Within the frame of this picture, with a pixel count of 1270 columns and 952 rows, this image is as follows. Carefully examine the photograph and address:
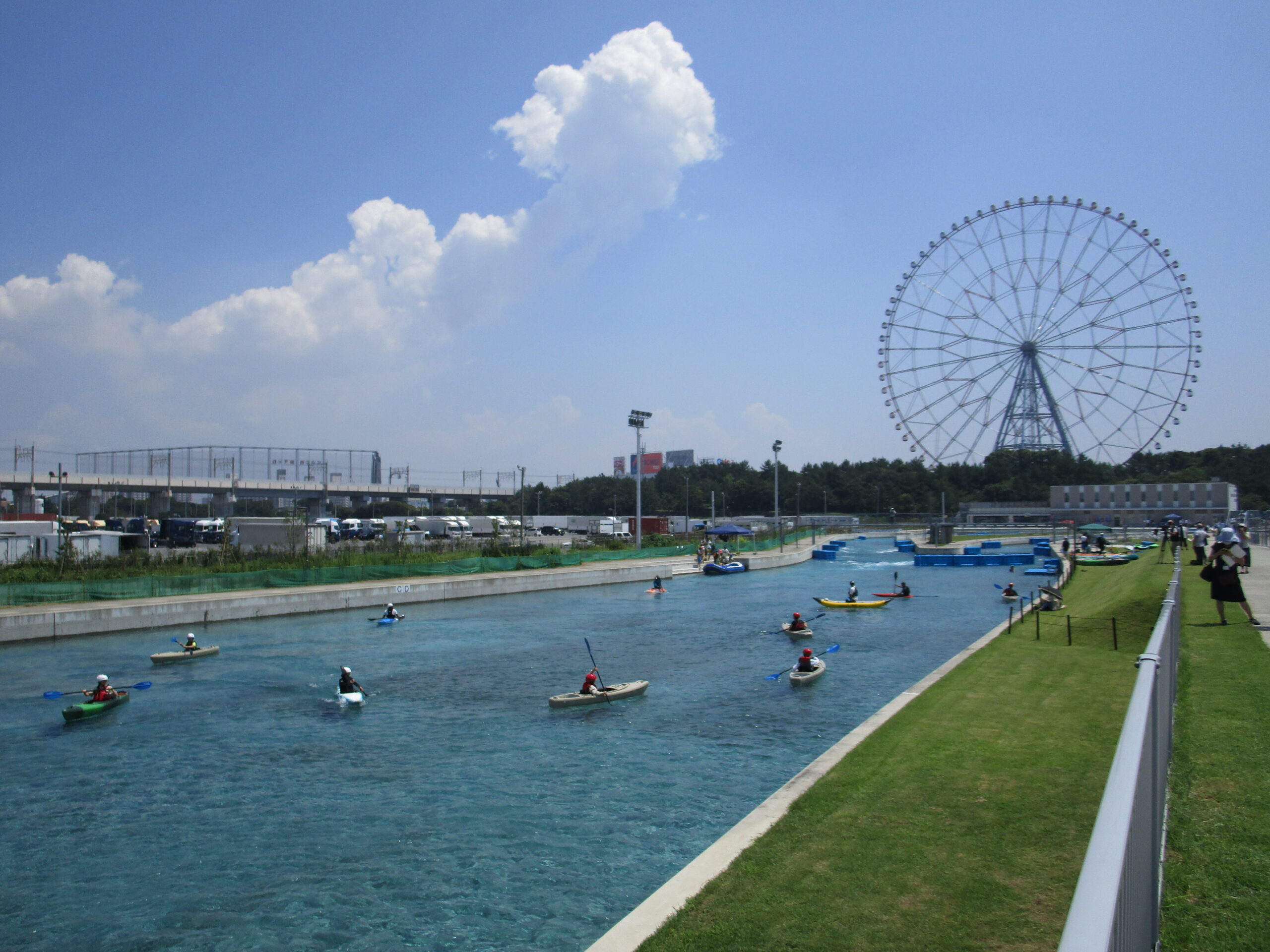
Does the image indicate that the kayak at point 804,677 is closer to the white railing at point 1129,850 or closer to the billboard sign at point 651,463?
the white railing at point 1129,850

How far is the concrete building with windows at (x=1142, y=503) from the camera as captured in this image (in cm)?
10281

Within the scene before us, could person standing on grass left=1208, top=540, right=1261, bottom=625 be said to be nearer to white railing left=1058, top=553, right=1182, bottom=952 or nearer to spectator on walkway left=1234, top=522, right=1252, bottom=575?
spectator on walkway left=1234, top=522, right=1252, bottom=575

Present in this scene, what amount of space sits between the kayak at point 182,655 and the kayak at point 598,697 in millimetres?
14635

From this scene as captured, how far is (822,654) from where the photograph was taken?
106 ft

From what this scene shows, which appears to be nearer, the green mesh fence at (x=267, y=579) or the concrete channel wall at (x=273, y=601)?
the concrete channel wall at (x=273, y=601)

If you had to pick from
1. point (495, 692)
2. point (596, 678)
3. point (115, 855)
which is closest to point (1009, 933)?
point (115, 855)

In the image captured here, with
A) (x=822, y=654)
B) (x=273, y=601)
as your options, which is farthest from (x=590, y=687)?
(x=273, y=601)

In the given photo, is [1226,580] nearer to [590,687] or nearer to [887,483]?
[590,687]

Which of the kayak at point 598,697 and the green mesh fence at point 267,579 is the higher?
the green mesh fence at point 267,579

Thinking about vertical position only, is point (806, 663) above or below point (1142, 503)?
below

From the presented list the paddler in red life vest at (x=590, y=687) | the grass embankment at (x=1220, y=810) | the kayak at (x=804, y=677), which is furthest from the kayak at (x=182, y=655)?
the grass embankment at (x=1220, y=810)

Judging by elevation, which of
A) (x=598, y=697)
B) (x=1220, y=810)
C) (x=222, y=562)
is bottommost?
(x=598, y=697)

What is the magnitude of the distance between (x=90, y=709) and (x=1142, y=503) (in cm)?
11418

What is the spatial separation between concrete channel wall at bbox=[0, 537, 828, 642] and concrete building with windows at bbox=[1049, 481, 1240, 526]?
7402 cm
